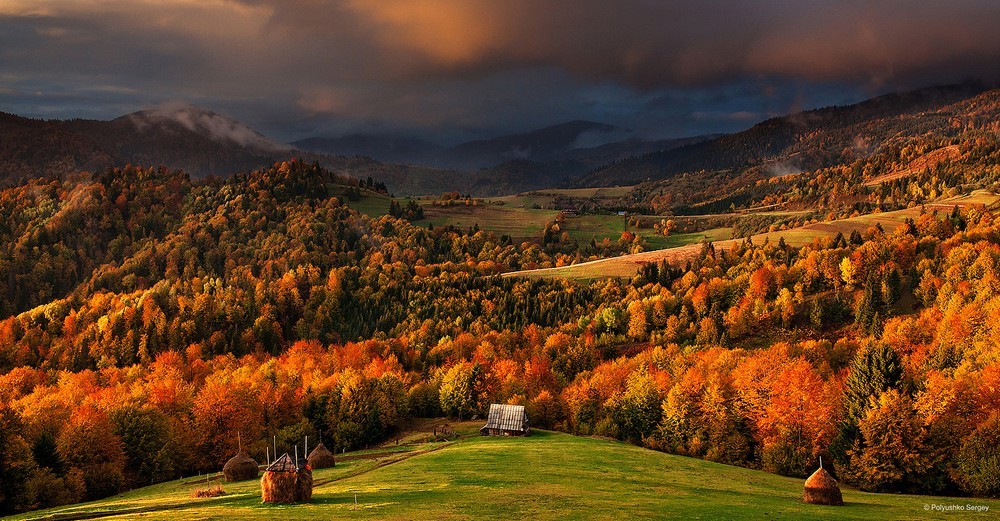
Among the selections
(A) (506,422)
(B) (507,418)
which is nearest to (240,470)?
(A) (506,422)

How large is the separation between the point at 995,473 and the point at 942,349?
57.2 meters

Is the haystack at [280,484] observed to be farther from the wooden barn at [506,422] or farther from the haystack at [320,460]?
the wooden barn at [506,422]

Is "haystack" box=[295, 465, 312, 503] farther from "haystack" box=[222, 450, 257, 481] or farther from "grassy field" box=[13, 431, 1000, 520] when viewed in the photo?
"haystack" box=[222, 450, 257, 481]

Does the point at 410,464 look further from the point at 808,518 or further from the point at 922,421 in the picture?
the point at 922,421

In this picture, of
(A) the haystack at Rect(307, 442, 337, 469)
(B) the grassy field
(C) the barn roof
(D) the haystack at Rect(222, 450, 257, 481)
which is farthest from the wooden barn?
(D) the haystack at Rect(222, 450, 257, 481)

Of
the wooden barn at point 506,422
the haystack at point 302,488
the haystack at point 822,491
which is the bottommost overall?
the wooden barn at point 506,422

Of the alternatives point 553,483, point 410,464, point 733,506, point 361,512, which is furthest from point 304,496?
point 733,506

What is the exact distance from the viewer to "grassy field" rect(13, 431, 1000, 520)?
141 ft

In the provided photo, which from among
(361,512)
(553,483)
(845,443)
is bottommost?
(845,443)

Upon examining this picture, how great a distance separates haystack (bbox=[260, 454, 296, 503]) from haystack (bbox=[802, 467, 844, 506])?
137ft

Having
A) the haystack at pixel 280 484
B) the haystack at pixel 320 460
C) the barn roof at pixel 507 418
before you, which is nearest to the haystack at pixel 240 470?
the haystack at pixel 320 460

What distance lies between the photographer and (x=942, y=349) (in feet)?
400

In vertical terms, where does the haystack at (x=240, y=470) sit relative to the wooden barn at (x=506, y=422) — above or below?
above

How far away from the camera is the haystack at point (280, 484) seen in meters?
46.7
